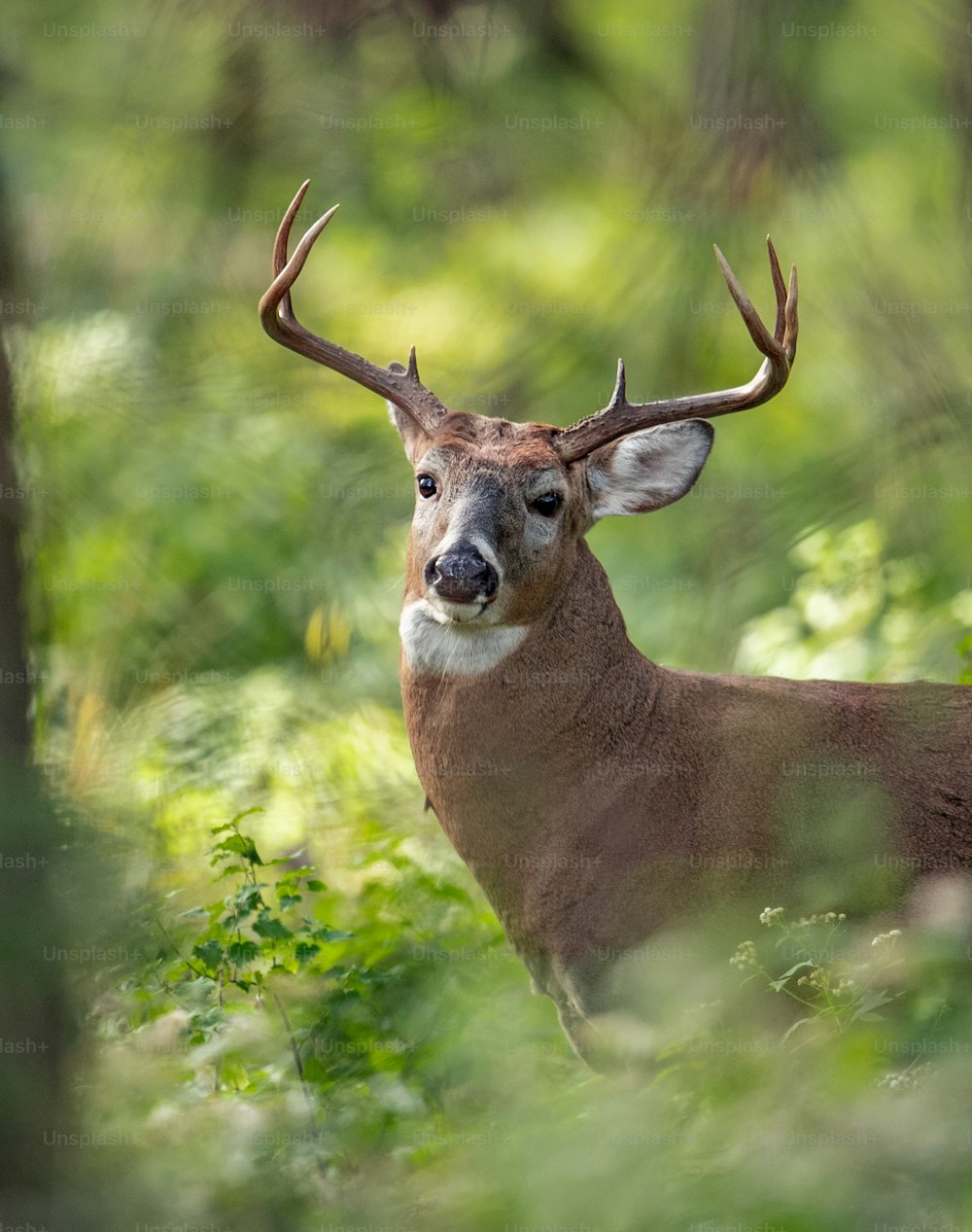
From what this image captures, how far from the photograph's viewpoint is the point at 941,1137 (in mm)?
2277

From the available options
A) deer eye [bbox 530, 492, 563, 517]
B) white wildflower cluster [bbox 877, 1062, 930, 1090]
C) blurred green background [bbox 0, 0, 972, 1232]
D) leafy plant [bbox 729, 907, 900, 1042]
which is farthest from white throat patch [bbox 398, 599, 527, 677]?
white wildflower cluster [bbox 877, 1062, 930, 1090]

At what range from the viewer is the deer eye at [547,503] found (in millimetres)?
4891

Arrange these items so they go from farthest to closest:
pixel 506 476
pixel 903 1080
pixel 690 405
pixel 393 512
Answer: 1. pixel 393 512
2. pixel 690 405
3. pixel 506 476
4. pixel 903 1080

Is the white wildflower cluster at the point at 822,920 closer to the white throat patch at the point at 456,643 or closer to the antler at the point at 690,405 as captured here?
the white throat patch at the point at 456,643

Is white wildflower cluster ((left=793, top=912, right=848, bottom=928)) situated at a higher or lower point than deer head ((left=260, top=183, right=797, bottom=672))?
lower

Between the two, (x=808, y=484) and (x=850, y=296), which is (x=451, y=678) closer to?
(x=808, y=484)

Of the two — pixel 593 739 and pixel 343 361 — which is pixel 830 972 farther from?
pixel 343 361

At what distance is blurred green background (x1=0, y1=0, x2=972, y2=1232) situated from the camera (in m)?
2.76

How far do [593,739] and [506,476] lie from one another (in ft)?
2.90

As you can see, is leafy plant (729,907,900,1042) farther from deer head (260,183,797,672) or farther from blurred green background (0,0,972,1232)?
deer head (260,183,797,672)

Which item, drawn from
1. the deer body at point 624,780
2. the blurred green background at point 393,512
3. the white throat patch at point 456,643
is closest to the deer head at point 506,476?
the white throat patch at point 456,643

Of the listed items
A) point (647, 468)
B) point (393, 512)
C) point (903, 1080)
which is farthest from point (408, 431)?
point (903, 1080)

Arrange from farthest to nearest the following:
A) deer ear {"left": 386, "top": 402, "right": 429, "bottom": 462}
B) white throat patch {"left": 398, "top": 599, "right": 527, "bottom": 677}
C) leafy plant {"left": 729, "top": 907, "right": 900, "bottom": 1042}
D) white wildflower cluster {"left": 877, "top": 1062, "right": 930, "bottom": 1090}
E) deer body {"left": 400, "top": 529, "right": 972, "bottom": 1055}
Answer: deer ear {"left": 386, "top": 402, "right": 429, "bottom": 462} → white throat patch {"left": 398, "top": 599, "right": 527, "bottom": 677} → deer body {"left": 400, "top": 529, "right": 972, "bottom": 1055} → leafy plant {"left": 729, "top": 907, "right": 900, "bottom": 1042} → white wildflower cluster {"left": 877, "top": 1062, "right": 930, "bottom": 1090}

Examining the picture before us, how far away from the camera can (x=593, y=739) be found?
15.7 ft
